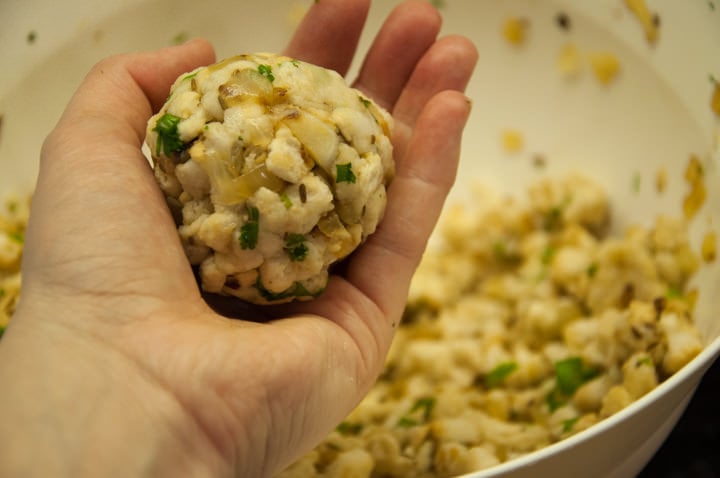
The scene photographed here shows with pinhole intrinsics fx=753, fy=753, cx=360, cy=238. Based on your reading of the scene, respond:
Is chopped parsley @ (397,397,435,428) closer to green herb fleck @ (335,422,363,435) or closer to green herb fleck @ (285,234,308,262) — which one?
green herb fleck @ (335,422,363,435)

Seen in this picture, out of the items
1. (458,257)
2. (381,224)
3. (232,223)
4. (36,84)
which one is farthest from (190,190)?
(458,257)

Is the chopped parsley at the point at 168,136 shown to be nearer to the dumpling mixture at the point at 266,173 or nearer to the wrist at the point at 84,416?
the dumpling mixture at the point at 266,173

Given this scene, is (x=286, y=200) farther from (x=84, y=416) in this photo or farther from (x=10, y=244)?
(x=10, y=244)

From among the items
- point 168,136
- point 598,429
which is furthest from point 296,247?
point 598,429

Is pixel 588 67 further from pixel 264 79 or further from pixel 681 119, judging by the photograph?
pixel 264 79

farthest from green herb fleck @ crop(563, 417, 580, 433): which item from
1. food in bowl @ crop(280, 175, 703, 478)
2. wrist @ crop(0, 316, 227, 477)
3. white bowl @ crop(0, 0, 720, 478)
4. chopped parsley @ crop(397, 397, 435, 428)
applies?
wrist @ crop(0, 316, 227, 477)

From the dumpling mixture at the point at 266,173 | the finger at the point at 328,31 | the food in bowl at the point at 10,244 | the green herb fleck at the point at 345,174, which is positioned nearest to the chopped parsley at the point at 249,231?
the dumpling mixture at the point at 266,173
